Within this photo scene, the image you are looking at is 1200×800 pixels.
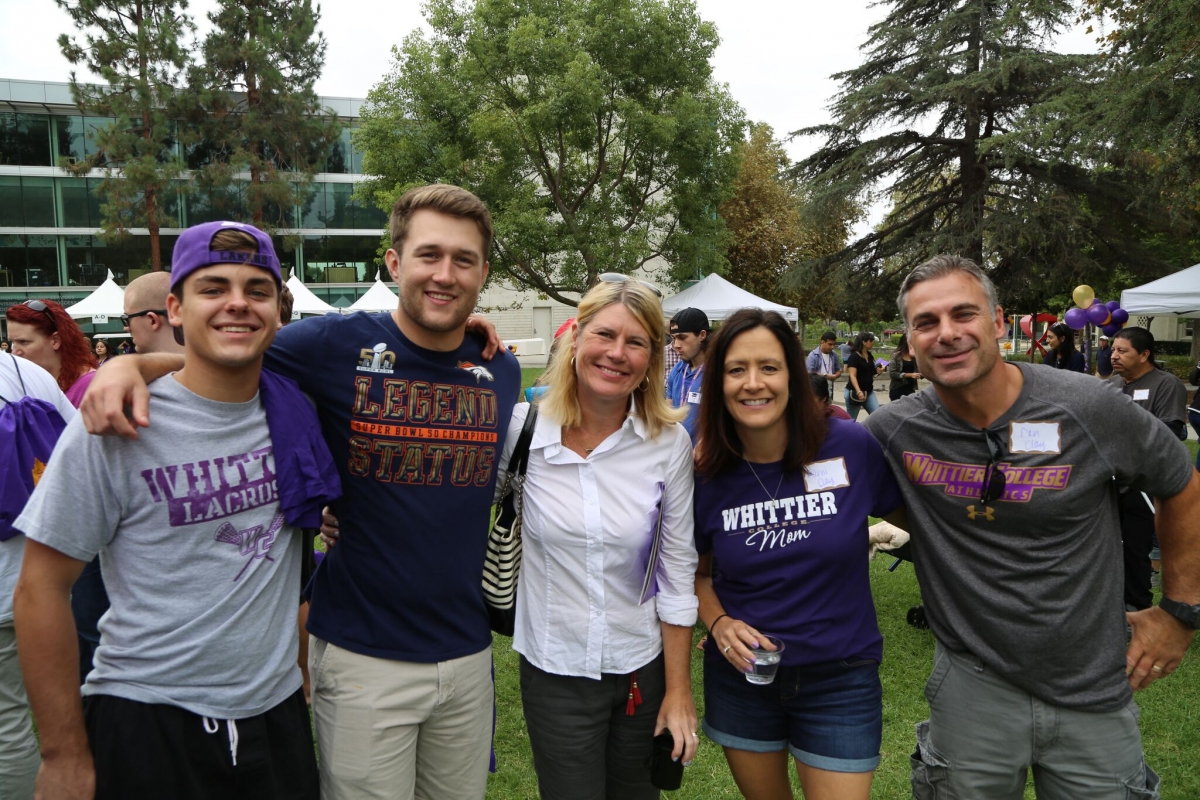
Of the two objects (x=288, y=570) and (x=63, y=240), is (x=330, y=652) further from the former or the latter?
(x=63, y=240)

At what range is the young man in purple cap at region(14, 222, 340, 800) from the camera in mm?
1675

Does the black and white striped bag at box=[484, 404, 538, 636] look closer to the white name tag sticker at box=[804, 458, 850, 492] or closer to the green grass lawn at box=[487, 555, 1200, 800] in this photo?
the white name tag sticker at box=[804, 458, 850, 492]

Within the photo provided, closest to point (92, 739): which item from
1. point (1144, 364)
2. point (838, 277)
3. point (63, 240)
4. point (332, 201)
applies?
point (1144, 364)

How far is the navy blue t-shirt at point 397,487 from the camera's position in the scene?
7.02 feet

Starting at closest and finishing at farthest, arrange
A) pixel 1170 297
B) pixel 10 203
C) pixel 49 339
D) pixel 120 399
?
pixel 120 399 < pixel 49 339 < pixel 1170 297 < pixel 10 203

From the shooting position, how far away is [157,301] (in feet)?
12.1

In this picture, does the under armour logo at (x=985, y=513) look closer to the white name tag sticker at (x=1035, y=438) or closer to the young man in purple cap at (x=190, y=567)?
the white name tag sticker at (x=1035, y=438)

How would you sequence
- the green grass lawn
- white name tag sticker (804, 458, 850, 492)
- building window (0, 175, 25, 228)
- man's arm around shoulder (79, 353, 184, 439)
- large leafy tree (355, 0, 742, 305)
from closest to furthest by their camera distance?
man's arm around shoulder (79, 353, 184, 439) → white name tag sticker (804, 458, 850, 492) → the green grass lawn → large leafy tree (355, 0, 742, 305) → building window (0, 175, 25, 228)

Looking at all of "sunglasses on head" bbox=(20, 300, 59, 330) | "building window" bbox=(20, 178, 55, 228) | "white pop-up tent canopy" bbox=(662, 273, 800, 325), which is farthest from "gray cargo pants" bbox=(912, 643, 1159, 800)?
"building window" bbox=(20, 178, 55, 228)

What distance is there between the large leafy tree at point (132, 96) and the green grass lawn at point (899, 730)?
1176 inches

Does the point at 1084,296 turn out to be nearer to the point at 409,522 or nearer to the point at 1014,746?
the point at 1014,746

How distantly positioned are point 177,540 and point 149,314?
2386mm

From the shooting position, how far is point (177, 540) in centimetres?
178

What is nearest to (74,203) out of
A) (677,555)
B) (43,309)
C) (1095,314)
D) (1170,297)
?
(43,309)
